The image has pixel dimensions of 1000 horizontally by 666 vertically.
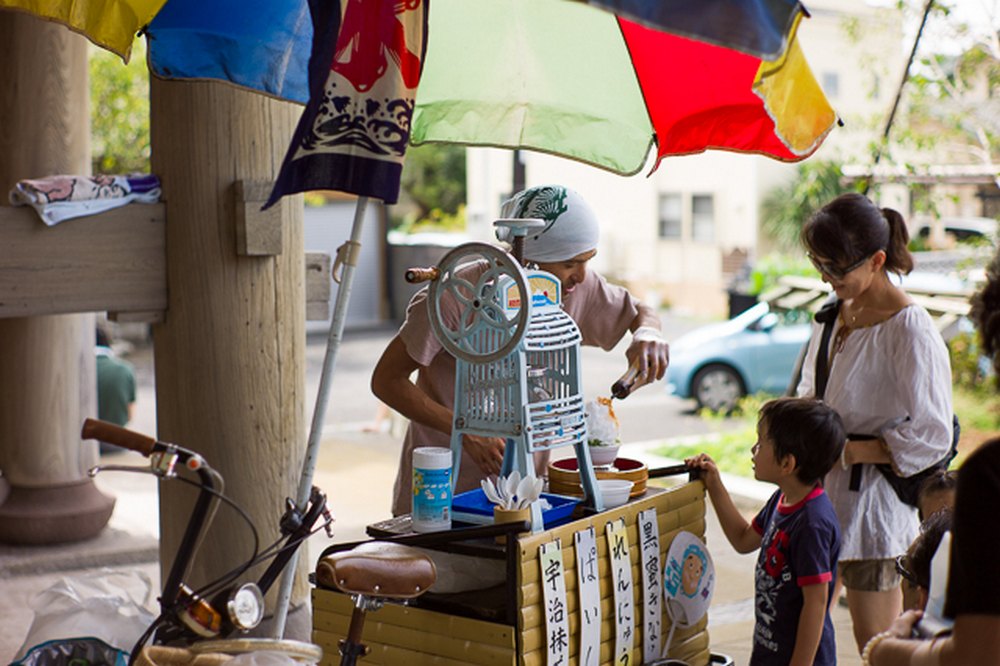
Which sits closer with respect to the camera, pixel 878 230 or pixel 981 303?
pixel 981 303

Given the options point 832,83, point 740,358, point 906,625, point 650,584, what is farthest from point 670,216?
point 906,625

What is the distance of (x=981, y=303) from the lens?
201 cm

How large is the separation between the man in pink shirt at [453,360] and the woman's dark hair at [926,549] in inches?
31.5

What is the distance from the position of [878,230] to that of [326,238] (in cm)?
1996

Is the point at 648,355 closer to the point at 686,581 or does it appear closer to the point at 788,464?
the point at 788,464

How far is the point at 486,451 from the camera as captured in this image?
3.14 metres

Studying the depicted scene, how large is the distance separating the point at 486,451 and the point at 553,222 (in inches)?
24.5

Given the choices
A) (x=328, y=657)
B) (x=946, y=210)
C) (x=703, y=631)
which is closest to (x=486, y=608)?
(x=328, y=657)

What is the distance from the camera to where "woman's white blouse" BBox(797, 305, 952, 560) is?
137 inches

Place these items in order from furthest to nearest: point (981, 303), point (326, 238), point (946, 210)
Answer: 1. point (946, 210)
2. point (326, 238)
3. point (981, 303)

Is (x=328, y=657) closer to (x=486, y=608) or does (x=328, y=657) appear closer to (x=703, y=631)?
(x=486, y=608)

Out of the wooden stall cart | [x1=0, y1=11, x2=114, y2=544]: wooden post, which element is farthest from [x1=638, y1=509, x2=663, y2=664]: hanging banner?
[x1=0, y1=11, x2=114, y2=544]: wooden post

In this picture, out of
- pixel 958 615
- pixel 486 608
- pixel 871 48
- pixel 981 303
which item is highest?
pixel 871 48

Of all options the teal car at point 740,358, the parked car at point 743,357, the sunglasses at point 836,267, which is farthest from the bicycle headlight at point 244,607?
the teal car at point 740,358
